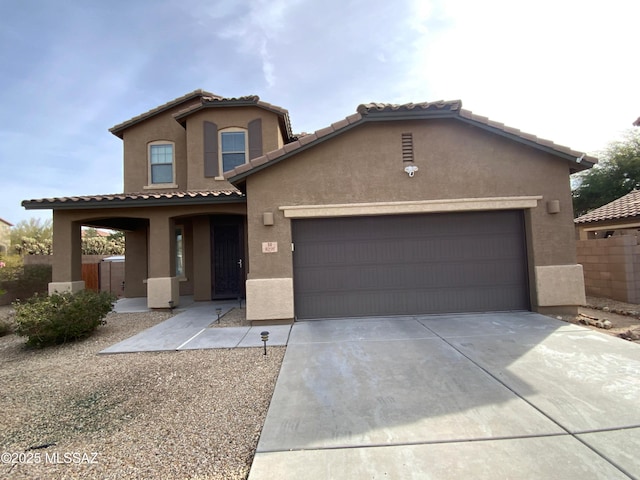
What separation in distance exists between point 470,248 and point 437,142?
2626 mm

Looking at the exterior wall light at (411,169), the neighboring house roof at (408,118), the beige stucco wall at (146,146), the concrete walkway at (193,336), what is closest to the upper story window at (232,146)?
the beige stucco wall at (146,146)

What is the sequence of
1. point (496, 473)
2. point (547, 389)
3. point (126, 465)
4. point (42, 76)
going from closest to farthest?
point (496, 473), point (126, 465), point (547, 389), point (42, 76)

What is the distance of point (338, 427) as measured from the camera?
3.17 metres

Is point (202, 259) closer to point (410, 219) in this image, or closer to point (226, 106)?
point (226, 106)

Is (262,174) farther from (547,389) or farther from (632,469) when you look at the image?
(632,469)

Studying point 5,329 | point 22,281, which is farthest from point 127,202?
point 22,281

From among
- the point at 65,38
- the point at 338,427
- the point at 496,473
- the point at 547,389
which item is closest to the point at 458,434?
the point at 496,473

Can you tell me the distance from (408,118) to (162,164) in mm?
9238

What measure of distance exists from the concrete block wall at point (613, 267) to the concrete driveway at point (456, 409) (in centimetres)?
461

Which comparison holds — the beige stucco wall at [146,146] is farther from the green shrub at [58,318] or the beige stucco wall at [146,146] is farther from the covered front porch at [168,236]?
the green shrub at [58,318]

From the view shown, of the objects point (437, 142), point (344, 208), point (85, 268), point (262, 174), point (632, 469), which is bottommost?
point (632, 469)

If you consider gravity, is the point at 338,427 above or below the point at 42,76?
below

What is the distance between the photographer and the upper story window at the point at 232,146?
37.2ft

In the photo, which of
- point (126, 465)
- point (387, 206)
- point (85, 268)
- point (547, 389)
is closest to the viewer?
point (126, 465)
